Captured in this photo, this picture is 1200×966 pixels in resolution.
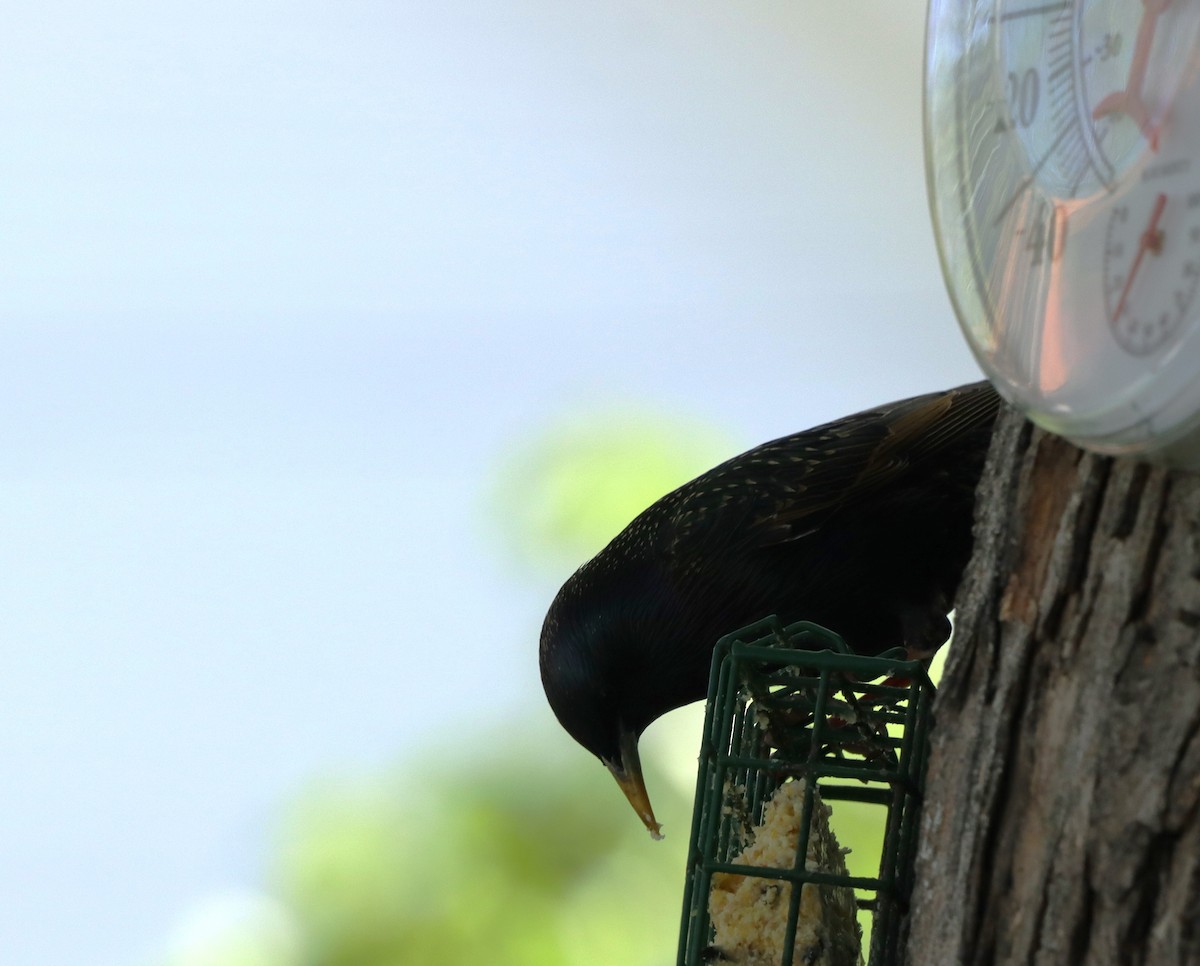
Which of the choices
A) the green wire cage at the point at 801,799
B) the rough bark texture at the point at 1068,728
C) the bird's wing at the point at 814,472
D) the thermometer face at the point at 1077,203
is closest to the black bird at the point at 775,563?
the bird's wing at the point at 814,472

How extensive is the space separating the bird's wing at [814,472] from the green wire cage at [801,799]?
757mm

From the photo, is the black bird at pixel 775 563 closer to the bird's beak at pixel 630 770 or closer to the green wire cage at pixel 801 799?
the bird's beak at pixel 630 770

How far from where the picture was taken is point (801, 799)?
4.26ft

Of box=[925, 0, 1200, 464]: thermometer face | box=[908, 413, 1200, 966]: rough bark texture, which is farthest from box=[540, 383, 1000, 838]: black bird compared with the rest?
box=[925, 0, 1200, 464]: thermometer face

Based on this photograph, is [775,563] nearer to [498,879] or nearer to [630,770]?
[630,770]

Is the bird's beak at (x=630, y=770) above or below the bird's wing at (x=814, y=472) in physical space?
below

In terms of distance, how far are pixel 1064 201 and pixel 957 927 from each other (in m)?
0.53

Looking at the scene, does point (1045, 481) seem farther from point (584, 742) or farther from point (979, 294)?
point (584, 742)

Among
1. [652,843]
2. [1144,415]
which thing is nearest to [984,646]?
[1144,415]

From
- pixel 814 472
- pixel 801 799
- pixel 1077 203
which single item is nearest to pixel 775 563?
pixel 814 472

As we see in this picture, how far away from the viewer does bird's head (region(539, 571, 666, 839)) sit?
2.49 meters

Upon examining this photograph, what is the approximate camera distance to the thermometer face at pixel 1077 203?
732 millimetres

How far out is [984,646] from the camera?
1073 mm

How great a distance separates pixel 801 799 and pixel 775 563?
101 cm
